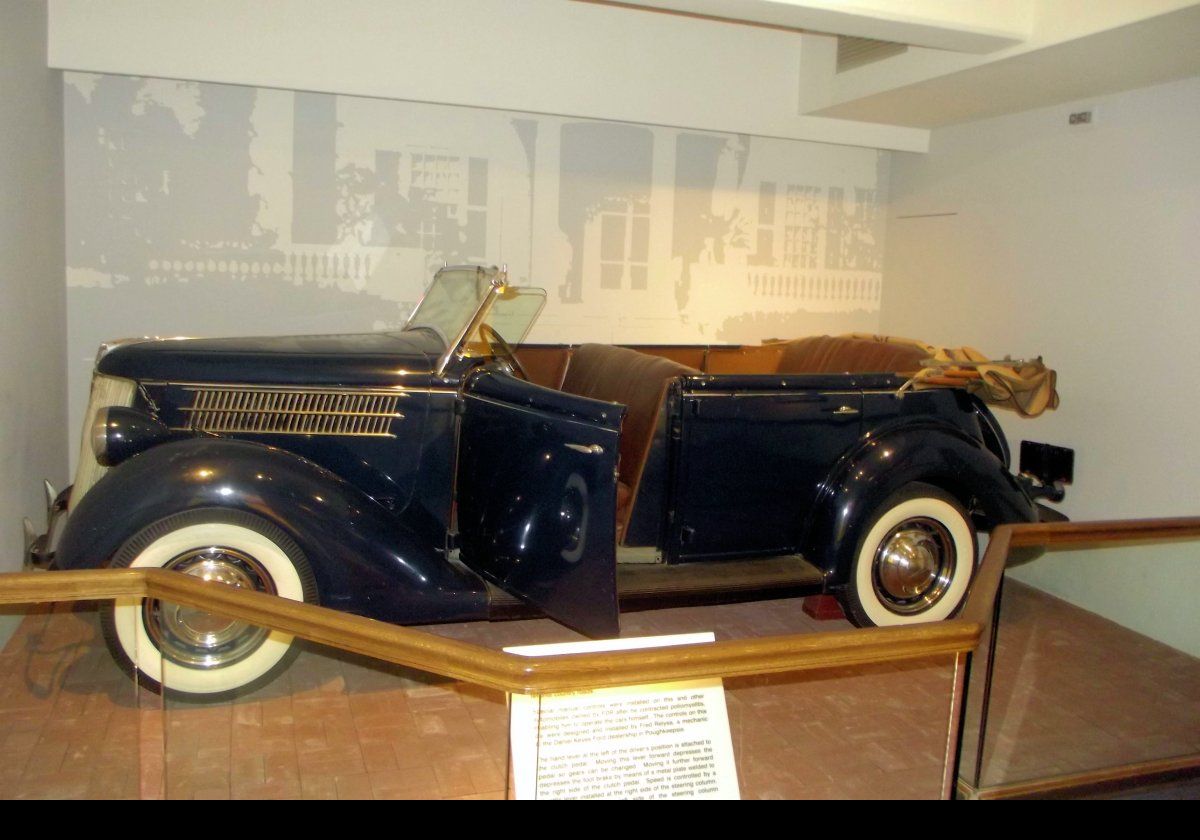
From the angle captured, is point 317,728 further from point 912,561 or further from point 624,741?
point 912,561

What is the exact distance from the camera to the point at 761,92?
20.4 ft

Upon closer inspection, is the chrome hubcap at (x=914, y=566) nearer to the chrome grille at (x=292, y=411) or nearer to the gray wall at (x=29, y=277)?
the chrome grille at (x=292, y=411)

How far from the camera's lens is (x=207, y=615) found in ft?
9.04

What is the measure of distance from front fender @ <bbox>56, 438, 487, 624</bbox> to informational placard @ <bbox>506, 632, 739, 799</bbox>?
137cm

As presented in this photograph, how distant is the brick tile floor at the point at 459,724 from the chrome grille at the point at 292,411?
1.01 meters

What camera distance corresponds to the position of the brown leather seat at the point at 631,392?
3500 millimetres

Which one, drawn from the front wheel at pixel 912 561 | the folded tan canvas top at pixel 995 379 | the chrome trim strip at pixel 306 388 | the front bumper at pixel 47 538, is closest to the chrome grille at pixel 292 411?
the chrome trim strip at pixel 306 388

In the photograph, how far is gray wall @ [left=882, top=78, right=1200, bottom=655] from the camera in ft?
15.2

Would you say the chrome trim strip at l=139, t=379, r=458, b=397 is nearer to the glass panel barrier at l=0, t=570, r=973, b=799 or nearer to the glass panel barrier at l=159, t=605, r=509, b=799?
the glass panel barrier at l=0, t=570, r=973, b=799

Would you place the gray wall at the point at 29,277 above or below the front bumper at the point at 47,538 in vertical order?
above

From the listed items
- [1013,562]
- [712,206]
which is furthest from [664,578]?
[712,206]

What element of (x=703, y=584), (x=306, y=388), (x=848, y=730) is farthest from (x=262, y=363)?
(x=848, y=730)
